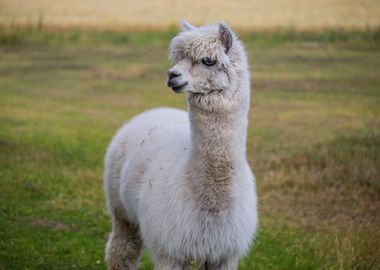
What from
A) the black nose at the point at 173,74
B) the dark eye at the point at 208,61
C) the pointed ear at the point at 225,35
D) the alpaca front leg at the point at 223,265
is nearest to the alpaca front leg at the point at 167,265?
the alpaca front leg at the point at 223,265

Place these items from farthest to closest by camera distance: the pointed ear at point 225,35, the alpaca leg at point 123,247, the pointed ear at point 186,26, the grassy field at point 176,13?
1. the grassy field at point 176,13
2. the alpaca leg at point 123,247
3. the pointed ear at point 186,26
4. the pointed ear at point 225,35

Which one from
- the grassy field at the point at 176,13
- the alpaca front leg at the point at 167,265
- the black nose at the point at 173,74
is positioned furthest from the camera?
the grassy field at the point at 176,13

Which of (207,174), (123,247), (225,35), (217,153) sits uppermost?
(225,35)

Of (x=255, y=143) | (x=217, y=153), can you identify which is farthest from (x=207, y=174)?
(x=255, y=143)

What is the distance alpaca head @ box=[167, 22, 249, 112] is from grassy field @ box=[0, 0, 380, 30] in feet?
79.1

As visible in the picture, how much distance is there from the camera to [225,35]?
16.2 ft

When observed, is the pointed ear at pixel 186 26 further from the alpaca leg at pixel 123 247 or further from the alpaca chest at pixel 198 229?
the alpaca leg at pixel 123 247

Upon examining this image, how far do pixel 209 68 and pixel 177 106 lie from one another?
12.8m

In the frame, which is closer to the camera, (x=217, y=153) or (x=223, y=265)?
(x=217, y=153)

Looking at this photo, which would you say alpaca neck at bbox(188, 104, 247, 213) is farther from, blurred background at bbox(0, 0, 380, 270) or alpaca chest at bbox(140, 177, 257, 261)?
blurred background at bbox(0, 0, 380, 270)

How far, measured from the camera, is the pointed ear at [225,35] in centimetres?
491

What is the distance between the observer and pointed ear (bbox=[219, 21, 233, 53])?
491 centimetres

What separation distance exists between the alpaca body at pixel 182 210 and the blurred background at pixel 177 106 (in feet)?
5.40

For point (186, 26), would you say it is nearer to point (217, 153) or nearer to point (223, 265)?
point (217, 153)
